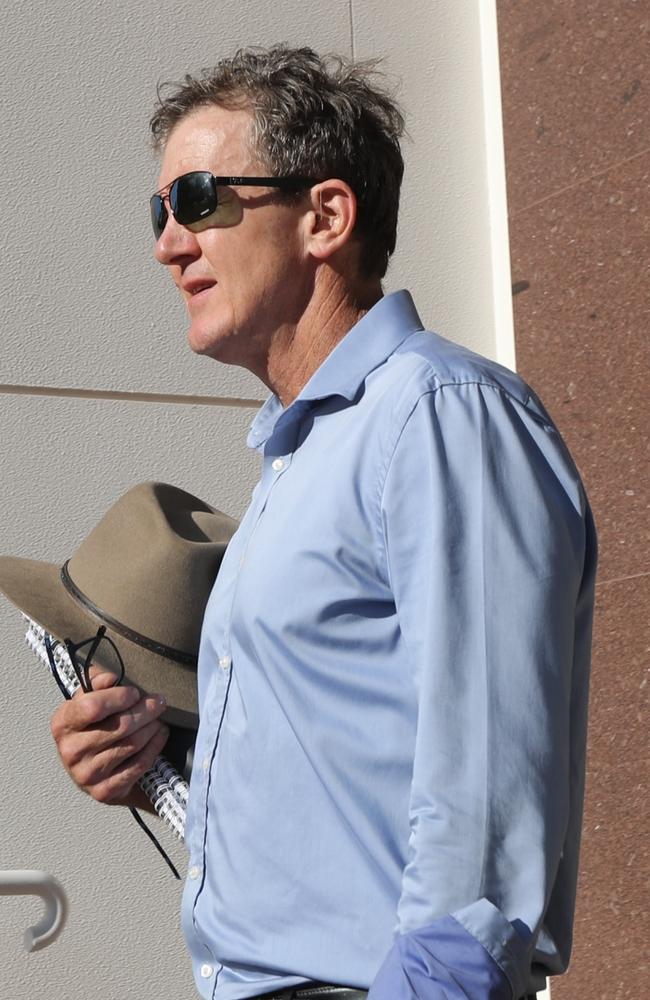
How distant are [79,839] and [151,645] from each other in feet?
4.60

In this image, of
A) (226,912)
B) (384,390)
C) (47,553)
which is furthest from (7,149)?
(226,912)

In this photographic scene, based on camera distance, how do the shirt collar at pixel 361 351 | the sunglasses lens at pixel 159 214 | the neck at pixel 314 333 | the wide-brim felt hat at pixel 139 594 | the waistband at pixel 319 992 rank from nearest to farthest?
the waistband at pixel 319 992 < the shirt collar at pixel 361 351 < the neck at pixel 314 333 < the sunglasses lens at pixel 159 214 < the wide-brim felt hat at pixel 139 594

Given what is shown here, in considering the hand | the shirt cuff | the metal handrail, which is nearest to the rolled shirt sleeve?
the shirt cuff

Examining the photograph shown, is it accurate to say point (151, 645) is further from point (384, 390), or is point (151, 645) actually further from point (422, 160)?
point (422, 160)

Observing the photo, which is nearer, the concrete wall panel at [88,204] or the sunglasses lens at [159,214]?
the sunglasses lens at [159,214]

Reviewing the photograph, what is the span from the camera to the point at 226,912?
1.60m

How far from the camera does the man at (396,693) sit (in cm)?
137

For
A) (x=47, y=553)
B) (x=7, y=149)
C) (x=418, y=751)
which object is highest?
(x=7, y=149)

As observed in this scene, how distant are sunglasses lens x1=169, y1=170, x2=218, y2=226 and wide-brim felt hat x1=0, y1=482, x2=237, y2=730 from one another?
57 centimetres

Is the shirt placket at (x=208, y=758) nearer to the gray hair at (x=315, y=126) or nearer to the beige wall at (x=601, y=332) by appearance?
the gray hair at (x=315, y=126)

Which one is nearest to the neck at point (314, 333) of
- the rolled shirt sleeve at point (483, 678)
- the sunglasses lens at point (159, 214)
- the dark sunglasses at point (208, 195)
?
the dark sunglasses at point (208, 195)

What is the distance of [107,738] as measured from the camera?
205 centimetres

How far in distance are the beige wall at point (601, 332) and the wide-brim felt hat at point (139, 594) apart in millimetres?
1430

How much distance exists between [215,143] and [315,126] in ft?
0.47
